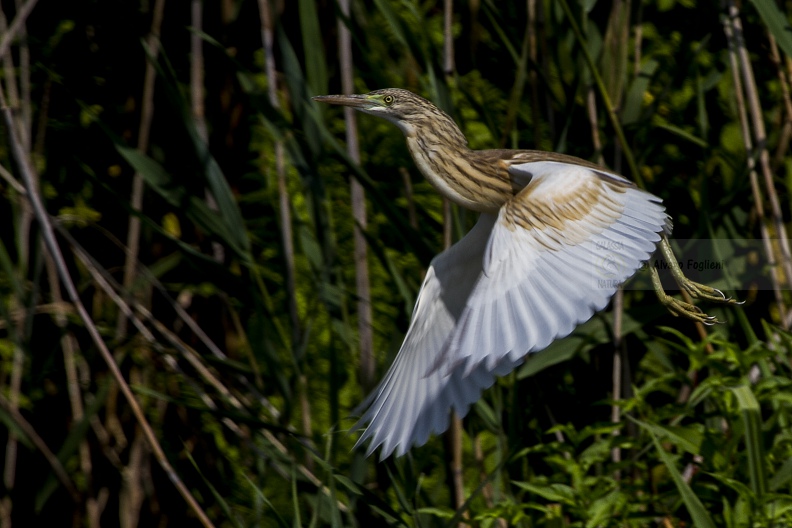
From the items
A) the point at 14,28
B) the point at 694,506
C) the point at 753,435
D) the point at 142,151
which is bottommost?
the point at 694,506

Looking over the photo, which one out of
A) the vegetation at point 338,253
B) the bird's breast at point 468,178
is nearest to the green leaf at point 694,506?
the vegetation at point 338,253

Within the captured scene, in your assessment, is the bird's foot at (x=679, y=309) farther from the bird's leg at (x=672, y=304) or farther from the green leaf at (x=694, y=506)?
the green leaf at (x=694, y=506)

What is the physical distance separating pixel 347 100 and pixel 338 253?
0.61 m

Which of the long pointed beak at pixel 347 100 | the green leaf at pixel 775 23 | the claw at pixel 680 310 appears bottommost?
the claw at pixel 680 310

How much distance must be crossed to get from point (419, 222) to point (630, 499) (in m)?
0.93

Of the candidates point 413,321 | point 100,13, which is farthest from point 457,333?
point 100,13

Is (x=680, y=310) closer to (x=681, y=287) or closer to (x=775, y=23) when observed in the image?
(x=681, y=287)

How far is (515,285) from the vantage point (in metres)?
1.74

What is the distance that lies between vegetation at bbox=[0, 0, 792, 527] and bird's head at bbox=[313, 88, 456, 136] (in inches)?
2.9

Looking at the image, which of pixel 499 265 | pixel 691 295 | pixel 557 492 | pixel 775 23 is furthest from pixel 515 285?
pixel 775 23

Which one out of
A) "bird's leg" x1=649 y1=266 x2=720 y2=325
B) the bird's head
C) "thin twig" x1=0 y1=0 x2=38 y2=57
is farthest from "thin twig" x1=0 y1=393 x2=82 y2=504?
"bird's leg" x1=649 y1=266 x2=720 y2=325

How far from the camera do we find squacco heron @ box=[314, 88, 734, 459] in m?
1.68

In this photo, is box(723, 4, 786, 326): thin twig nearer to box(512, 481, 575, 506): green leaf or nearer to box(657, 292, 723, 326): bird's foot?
box(657, 292, 723, 326): bird's foot

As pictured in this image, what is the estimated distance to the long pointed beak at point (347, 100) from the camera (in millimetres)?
2270
